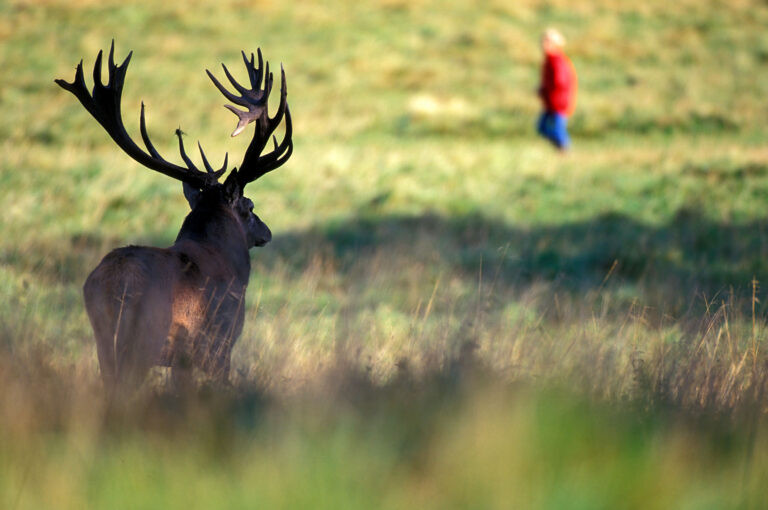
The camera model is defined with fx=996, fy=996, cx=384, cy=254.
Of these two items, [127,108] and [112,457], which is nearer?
[112,457]

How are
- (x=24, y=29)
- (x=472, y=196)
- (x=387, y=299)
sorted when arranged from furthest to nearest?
1. (x=24, y=29)
2. (x=472, y=196)
3. (x=387, y=299)

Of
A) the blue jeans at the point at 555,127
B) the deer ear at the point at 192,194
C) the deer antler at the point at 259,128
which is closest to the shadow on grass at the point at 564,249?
the deer antler at the point at 259,128

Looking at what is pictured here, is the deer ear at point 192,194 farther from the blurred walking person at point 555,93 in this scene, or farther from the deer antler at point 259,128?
the blurred walking person at point 555,93

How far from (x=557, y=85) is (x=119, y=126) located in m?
12.4

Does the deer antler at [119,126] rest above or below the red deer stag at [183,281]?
above

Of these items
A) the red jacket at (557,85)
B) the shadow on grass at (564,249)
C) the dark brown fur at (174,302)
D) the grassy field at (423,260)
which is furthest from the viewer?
the red jacket at (557,85)

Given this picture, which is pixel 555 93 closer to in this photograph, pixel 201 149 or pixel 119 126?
pixel 201 149

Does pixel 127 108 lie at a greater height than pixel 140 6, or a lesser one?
lesser

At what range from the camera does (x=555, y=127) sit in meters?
17.5

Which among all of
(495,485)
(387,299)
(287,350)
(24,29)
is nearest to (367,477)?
(495,485)

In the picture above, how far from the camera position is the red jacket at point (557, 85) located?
17359 mm

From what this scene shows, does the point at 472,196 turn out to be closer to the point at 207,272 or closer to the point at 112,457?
the point at 207,272

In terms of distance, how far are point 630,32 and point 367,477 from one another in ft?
92.1

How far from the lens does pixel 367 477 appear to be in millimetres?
3336
